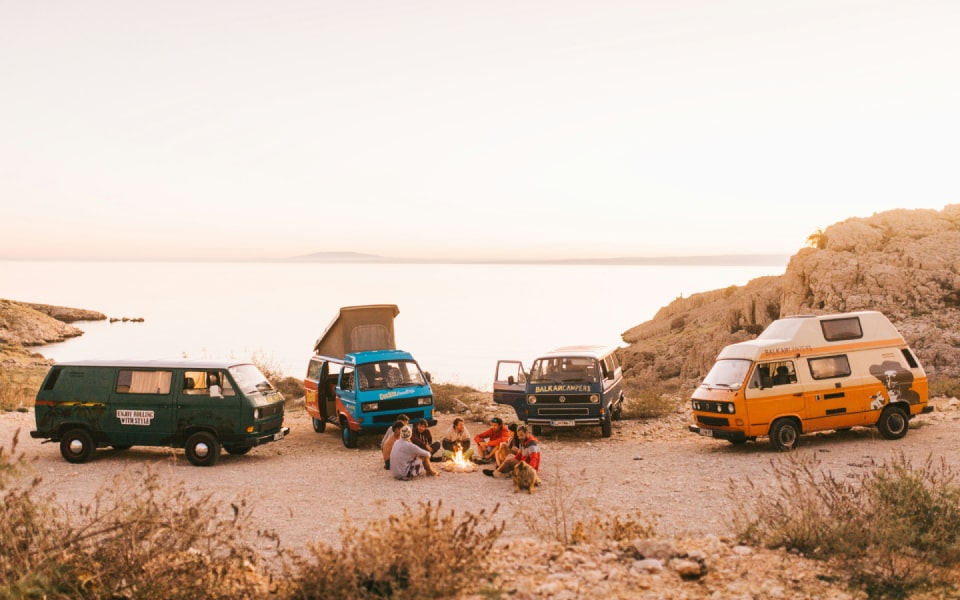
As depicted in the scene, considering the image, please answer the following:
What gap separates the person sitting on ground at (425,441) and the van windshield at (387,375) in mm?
2498

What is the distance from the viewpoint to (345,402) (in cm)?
1784

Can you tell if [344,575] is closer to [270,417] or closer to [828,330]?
[270,417]

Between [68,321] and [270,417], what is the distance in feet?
362

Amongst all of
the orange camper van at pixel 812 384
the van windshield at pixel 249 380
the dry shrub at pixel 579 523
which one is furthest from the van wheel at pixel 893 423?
the van windshield at pixel 249 380

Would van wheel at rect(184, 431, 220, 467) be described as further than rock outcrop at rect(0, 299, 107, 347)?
No

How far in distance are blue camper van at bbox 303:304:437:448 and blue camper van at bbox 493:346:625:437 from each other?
8.55ft

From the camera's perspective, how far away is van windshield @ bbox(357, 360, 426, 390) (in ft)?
57.8

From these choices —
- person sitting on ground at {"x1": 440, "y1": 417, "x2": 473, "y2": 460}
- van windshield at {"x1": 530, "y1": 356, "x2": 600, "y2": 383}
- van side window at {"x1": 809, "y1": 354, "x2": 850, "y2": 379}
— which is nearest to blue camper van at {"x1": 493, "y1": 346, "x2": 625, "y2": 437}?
van windshield at {"x1": 530, "y1": 356, "x2": 600, "y2": 383}

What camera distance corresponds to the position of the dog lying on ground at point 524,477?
12398 mm

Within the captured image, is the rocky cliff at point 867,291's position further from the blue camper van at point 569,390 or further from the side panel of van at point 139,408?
the side panel of van at point 139,408

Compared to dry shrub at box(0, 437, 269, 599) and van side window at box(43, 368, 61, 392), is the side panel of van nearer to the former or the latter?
van side window at box(43, 368, 61, 392)

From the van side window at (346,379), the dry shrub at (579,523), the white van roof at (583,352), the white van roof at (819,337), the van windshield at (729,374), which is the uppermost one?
the white van roof at (819,337)

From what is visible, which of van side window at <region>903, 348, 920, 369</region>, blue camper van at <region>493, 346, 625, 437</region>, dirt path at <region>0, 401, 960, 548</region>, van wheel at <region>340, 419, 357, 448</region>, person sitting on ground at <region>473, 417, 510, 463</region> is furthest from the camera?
blue camper van at <region>493, 346, 625, 437</region>

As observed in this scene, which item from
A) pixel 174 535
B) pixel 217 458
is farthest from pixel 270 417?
pixel 174 535
